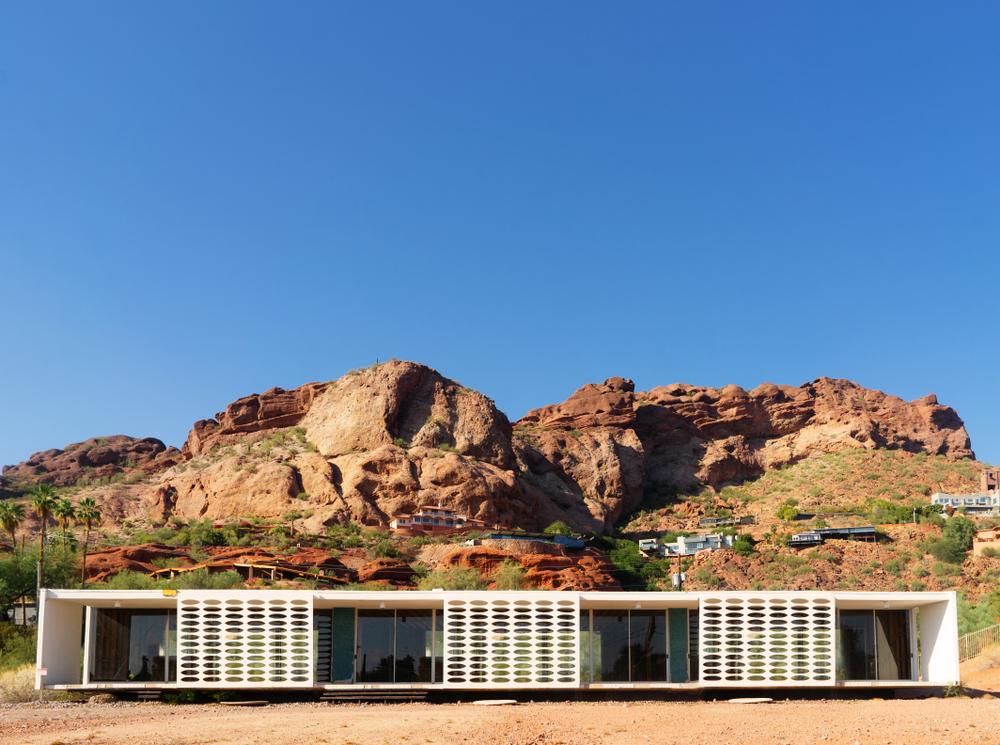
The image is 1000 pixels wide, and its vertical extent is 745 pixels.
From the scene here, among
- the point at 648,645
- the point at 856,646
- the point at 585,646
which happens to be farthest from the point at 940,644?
the point at 585,646

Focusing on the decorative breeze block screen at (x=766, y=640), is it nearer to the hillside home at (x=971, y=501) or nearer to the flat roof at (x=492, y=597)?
the flat roof at (x=492, y=597)

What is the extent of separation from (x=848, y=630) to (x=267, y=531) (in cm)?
4269

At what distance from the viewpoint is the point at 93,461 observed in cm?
9906

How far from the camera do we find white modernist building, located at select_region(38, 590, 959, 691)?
2222 centimetres

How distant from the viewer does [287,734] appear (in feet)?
50.9

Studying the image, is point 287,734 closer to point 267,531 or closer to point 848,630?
point 848,630

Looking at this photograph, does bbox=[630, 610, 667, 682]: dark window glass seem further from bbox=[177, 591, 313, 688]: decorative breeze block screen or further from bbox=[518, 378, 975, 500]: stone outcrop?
bbox=[518, 378, 975, 500]: stone outcrop

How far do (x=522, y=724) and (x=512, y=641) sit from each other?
5.44 metres

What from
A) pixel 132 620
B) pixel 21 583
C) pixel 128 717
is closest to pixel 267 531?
pixel 21 583

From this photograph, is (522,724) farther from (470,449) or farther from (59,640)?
(470,449)

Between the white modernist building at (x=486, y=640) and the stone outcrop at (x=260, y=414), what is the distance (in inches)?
2252

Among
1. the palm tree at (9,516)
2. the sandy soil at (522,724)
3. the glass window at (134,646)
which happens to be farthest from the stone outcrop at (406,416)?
the sandy soil at (522,724)

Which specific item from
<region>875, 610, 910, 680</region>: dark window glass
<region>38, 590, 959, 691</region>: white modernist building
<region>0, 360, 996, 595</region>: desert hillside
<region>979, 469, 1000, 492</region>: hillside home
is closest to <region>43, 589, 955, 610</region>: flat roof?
<region>38, 590, 959, 691</region>: white modernist building

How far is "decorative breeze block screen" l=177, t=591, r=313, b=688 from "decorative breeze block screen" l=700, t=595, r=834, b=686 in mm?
9778
